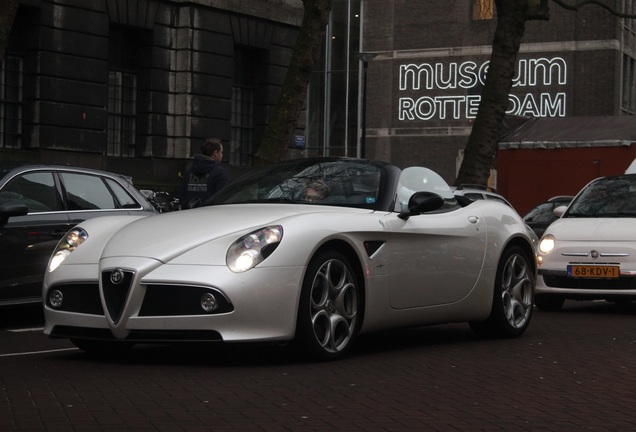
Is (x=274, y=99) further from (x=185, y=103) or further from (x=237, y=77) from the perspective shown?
(x=185, y=103)

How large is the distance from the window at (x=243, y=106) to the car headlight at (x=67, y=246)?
25195mm

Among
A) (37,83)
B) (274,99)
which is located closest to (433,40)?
(274,99)

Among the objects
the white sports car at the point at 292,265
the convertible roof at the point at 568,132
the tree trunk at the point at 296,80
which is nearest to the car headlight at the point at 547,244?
the white sports car at the point at 292,265

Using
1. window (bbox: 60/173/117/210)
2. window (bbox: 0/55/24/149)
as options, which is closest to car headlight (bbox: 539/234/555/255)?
window (bbox: 60/173/117/210)

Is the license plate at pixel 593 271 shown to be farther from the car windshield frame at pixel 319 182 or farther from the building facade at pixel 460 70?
the building facade at pixel 460 70

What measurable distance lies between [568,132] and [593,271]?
14956mm

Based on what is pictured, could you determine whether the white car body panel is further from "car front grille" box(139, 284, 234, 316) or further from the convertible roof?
the convertible roof

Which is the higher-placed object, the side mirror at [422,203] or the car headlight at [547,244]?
the side mirror at [422,203]

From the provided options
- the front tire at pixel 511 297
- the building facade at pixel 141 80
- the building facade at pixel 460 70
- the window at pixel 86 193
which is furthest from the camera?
the building facade at pixel 460 70

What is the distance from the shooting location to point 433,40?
64.9 m

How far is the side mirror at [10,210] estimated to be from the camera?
433 inches

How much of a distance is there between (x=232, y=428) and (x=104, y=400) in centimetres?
108

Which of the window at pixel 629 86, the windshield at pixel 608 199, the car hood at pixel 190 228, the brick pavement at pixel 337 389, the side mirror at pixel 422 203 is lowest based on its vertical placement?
the brick pavement at pixel 337 389

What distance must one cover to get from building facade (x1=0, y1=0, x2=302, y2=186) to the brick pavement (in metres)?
17.8
